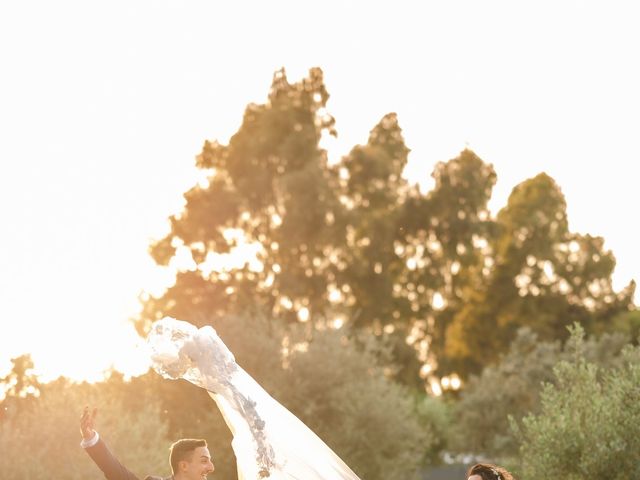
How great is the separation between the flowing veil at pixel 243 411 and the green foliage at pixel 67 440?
26.1 metres

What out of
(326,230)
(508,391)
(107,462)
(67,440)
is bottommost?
(107,462)

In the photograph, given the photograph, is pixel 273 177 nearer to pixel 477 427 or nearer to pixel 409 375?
pixel 409 375

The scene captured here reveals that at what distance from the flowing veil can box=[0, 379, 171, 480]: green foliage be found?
26141 mm

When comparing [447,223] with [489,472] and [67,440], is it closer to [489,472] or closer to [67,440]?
[67,440]

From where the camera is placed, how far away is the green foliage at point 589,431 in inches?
1179

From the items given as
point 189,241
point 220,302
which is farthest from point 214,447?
point 189,241

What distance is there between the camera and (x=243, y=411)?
11.6 meters

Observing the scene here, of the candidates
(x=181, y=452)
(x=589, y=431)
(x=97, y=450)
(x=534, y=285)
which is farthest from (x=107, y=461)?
(x=534, y=285)

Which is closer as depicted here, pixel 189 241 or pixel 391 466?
pixel 391 466

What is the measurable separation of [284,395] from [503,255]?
103ft

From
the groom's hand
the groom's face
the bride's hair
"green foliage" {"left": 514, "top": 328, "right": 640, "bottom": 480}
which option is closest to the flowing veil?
the groom's face

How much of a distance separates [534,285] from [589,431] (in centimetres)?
4958

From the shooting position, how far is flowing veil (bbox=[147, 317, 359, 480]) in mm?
11430

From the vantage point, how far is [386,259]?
68.6 metres
